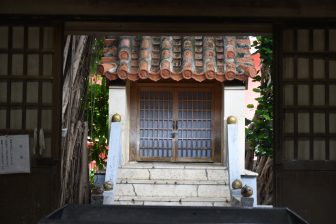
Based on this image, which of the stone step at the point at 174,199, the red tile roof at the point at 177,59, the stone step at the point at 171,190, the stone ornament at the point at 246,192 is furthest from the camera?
the red tile roof at the point at 177,59

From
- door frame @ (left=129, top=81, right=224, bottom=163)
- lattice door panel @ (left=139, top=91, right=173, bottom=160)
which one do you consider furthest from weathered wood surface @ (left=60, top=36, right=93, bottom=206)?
lattice door panel @ (left=139, top=91, right=173, bottom=160)

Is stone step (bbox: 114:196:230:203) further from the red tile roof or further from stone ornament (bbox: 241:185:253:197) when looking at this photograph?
the red tile roof

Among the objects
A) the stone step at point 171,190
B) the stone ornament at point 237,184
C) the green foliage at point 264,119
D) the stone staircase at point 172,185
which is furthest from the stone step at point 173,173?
the green foliage at point 264,119

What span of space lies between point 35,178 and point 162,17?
185 centimetres

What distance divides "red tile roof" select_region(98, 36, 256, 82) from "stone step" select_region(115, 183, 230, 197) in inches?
65.1

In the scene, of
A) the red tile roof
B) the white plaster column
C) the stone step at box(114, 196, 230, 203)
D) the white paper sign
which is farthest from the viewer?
the white plaster column

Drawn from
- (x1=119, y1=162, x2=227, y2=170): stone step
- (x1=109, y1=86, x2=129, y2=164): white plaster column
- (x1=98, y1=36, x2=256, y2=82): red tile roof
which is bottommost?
(x1=119, y1=162, x2=227, y2=170): stone step

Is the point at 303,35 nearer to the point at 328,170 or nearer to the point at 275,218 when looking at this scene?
the point at 328,170

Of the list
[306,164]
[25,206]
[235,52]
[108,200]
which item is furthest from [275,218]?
[235,52]

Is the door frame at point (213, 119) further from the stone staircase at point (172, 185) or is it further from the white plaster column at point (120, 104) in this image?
the stone staircase at point (172, 185)

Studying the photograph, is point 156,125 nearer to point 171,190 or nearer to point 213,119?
point 213,119

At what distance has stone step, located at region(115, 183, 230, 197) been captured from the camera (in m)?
8.02

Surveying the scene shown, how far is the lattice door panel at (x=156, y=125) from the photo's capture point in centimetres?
898

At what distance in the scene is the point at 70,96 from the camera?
7.48 metres
